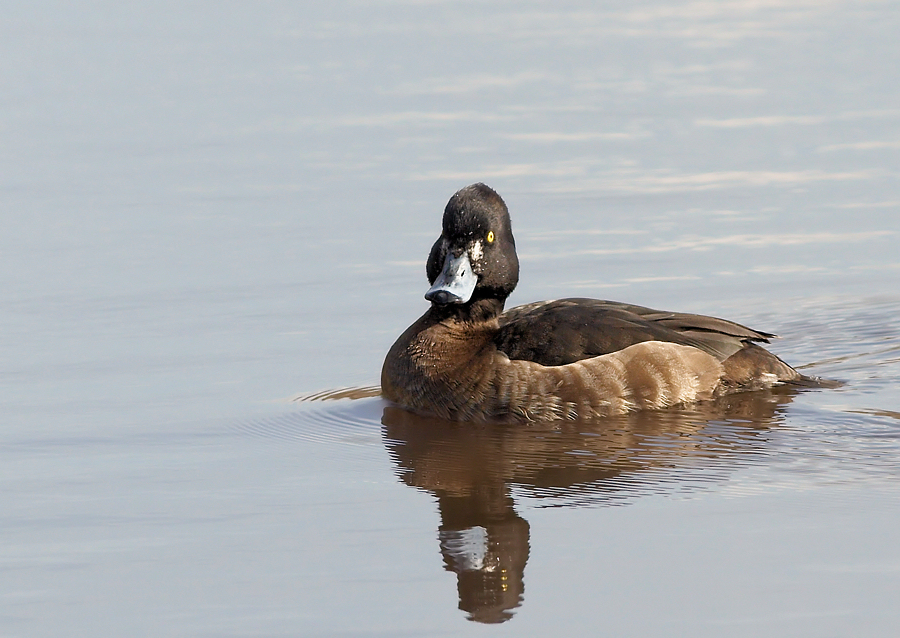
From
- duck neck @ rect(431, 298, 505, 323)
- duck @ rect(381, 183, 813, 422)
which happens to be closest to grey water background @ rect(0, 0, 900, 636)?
duck @ rect(381, 183, 813, 422)

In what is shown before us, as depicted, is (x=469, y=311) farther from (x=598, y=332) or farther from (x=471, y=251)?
(x=598, y=332)

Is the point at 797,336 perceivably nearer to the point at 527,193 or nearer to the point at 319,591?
the point at 527,193

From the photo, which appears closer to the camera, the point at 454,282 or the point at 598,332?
the point at 598,332

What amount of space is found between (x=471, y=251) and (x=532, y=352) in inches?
25.0

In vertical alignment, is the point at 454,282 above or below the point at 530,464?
above

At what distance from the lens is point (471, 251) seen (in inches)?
314

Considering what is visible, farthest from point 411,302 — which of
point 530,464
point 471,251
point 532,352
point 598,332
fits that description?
point 530,464

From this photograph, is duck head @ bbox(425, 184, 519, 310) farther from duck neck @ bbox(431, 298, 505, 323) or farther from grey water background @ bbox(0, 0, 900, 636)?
grey water background @ bbox(0, 0, 900, 636)

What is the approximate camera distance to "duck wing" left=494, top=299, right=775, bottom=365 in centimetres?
774

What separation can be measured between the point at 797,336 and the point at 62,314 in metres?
4.36

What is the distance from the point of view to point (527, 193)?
37.3ft

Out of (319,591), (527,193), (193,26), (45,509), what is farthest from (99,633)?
(193,26)

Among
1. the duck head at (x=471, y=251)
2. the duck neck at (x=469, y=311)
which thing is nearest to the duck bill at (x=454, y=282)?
the duck head at (x=471, y=251)

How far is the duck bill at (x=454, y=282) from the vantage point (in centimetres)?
784
